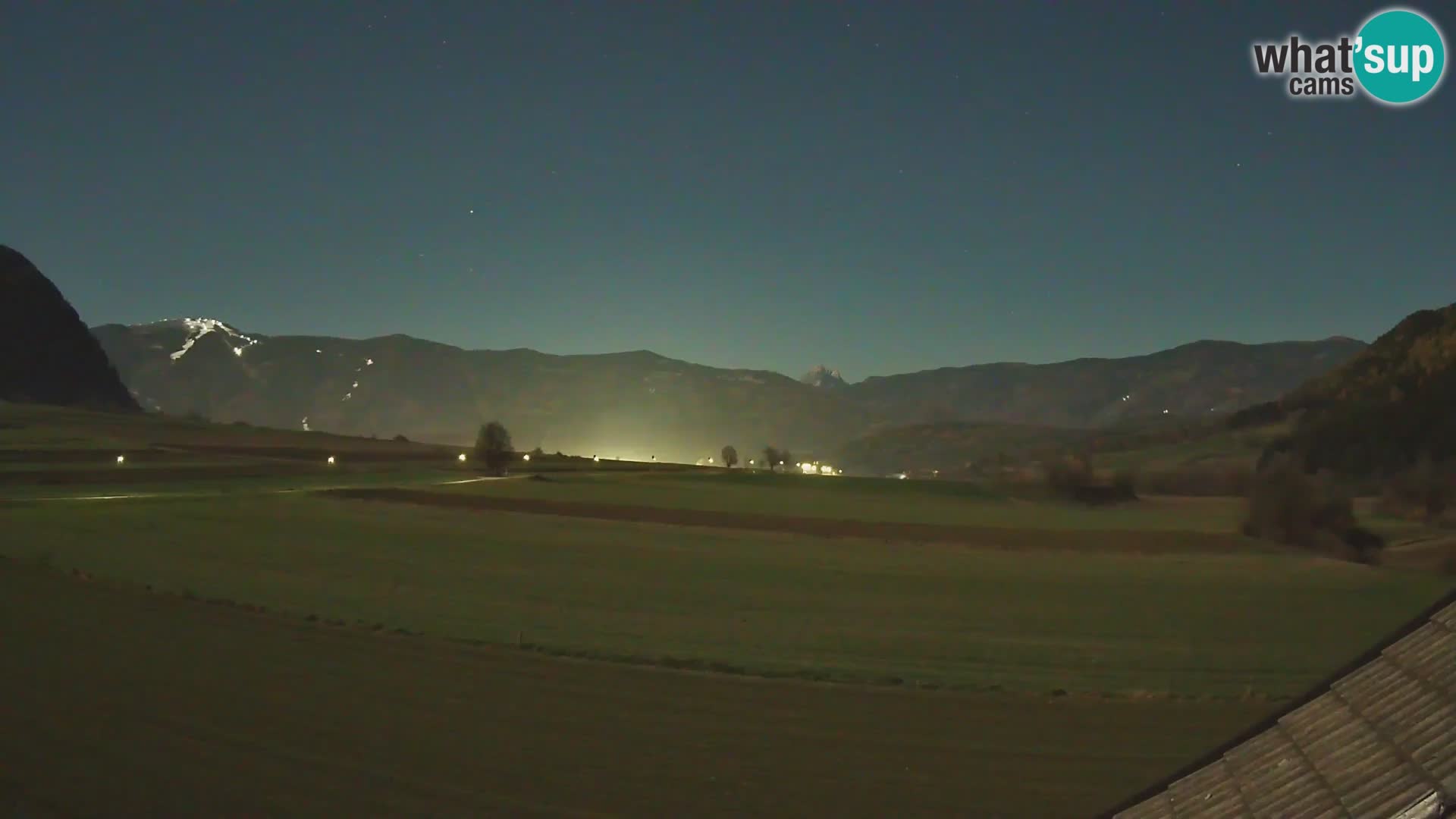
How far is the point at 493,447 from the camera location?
9719 centimetres

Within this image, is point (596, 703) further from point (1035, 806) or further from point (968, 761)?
point (1035, 806)

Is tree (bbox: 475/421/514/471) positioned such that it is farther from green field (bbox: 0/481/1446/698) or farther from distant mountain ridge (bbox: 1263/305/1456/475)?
distant mountain ridge (bbox: 1263/305/1456/475)

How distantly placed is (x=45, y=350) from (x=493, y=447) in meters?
103

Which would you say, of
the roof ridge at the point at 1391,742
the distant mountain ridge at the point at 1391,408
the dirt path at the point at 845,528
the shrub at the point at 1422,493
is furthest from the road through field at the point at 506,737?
the distant mountain ridge at the point at 1391,408

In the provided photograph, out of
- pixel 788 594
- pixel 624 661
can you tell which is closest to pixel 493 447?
pixel 788 594

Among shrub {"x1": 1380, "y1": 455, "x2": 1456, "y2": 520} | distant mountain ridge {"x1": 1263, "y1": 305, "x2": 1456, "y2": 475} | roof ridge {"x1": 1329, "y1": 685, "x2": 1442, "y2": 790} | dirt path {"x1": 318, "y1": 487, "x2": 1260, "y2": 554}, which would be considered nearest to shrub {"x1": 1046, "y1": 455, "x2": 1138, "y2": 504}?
distant mountain ridge {"x1": 1263, "y1": 305, "x2": 1456, "y2": 475}

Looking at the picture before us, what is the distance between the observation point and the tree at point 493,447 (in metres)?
96.8

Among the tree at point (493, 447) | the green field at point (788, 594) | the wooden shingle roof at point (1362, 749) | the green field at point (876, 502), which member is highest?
the tree at point (493, 447)

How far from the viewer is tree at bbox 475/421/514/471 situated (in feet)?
317

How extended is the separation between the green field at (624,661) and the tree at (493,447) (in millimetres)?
46264

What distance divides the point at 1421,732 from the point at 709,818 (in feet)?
26.5

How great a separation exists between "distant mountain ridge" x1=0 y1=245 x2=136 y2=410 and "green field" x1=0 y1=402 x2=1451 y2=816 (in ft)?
406

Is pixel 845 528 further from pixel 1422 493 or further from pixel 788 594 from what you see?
pixel 1422 493

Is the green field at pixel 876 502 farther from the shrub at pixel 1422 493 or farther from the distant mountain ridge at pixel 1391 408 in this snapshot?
the distant mountain ridge at pixel 1391 408
